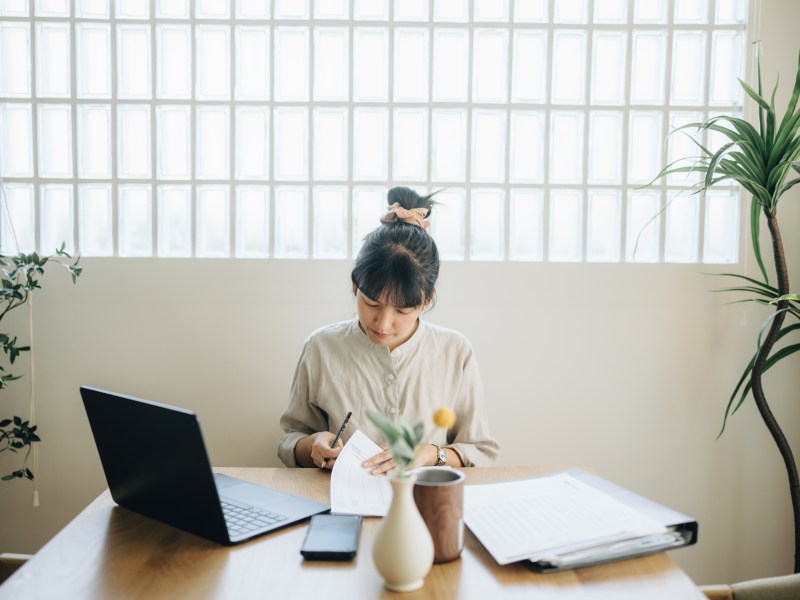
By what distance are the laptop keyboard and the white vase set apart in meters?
0.31

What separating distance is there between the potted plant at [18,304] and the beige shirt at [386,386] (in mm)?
843

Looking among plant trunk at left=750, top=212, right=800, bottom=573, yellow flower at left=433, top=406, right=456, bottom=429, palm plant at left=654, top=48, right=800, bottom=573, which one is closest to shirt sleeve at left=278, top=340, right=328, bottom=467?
yellow flower at left=433, top=406, right=456, bottom=429

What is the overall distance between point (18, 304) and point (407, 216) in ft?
4.08

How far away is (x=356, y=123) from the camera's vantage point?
7.06 ft

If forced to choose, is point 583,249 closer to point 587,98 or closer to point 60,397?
point 587,98

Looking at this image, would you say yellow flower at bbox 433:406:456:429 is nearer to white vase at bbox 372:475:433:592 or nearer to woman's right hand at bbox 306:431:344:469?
white vase at bbox 372:475:433:592

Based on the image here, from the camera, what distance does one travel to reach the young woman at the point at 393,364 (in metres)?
1.59

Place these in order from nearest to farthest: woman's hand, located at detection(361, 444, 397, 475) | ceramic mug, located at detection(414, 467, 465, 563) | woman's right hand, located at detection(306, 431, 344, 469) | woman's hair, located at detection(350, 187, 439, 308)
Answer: ceramic mug, located at detection(414, 467, 465, 563)
woman's hand, located at detection(361, 444, 397, 475)
woman's right hand, located at detection(306, 431, 344, 469)
woman's hair, located at detection(350, 187, 439, 308)

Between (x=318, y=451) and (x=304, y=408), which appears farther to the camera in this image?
(x=304, y=408)

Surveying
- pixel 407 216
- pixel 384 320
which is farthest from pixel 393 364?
pixel 407 216

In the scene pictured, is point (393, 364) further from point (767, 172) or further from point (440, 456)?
point (767, 172)

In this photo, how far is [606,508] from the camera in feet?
3.67

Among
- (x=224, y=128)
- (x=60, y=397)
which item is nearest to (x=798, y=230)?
(x=224, y=128)

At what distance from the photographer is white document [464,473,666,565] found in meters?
1.01
